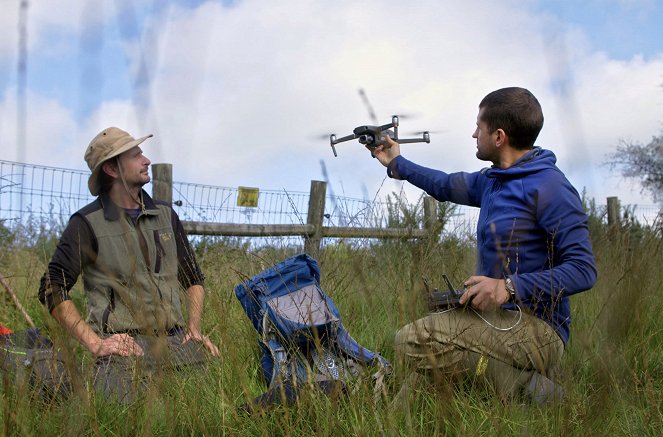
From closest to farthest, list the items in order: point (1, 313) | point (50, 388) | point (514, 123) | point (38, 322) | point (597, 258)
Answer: point (50, 388) < point (514, 123) < point (1, 313) < point (38, 322) < point (597, 258)

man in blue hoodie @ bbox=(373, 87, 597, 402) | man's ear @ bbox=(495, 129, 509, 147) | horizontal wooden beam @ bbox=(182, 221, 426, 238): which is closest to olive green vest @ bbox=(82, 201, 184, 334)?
man in blue hoodie @ bbox=(373, 87, 597, 402)

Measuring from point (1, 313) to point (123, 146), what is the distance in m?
1.42

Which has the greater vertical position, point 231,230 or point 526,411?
point 231,230

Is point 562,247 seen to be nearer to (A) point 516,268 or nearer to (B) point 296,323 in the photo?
(A) point 516,268

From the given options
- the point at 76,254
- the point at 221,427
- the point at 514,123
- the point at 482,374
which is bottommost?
the point at 221,427

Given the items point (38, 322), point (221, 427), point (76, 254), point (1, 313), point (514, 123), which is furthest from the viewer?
point (38, 322)

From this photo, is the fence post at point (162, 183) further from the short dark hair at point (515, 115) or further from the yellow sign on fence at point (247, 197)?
the short dark hair at point (515, 115)

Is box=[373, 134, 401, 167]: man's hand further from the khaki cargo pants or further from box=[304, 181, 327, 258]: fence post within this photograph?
box=[304, 181, 327, 258]: fence post

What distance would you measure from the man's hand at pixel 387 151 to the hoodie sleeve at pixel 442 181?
0.10 feet

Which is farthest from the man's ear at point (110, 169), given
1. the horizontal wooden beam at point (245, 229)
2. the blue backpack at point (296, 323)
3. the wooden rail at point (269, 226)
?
the horizontal wooden beam at point (245, 229)

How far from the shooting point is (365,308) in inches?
149

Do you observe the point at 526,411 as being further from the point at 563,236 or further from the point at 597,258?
the point at 597,258

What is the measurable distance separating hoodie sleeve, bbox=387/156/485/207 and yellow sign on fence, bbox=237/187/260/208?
398 cm

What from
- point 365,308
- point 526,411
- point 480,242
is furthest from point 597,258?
point 526,411
